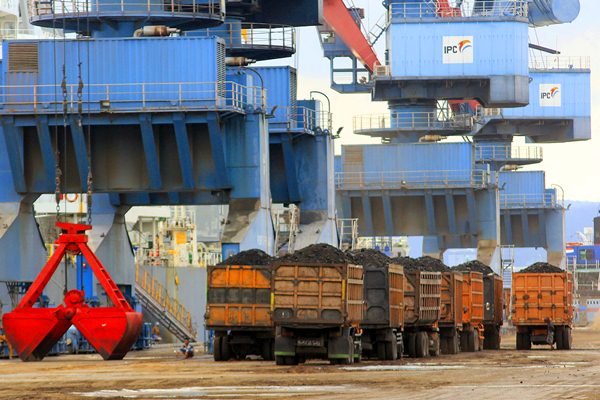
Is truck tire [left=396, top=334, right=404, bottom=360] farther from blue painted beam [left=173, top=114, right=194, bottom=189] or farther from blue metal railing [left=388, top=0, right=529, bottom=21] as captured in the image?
blue metal railing [left=388, top=0, right=529, bottom=21]

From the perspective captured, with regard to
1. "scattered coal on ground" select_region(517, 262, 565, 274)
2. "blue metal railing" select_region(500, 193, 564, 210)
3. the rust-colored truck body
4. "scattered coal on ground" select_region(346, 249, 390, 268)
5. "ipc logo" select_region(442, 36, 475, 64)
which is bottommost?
the rust-colored truck body

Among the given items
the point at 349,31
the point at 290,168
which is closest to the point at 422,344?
the point at 290,168

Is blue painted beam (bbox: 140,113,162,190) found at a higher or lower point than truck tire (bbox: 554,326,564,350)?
higher

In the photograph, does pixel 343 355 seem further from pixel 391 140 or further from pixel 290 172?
pixel 391 140

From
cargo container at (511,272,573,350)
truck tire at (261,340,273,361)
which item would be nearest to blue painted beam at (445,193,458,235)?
cargo container at (511,272,573,350)

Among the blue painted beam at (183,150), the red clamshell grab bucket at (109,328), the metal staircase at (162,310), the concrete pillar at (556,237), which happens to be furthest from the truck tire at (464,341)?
the concrete pillar at (556,237)

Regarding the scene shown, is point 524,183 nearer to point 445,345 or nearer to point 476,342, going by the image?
point 476,342

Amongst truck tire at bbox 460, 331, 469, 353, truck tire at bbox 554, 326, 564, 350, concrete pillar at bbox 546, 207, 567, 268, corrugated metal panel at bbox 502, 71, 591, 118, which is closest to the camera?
truck tire at bbox 460, 331, 469, 353

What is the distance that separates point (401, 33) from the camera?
259 feet

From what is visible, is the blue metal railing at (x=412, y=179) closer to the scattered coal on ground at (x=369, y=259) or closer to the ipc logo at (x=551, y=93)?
the ipc logo at (x=551, y=93)

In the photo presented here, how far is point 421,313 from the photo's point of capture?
4259 cm

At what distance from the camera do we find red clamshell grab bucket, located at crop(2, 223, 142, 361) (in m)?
41.5

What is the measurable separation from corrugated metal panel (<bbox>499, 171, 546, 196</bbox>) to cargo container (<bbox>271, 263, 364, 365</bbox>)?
6611cm

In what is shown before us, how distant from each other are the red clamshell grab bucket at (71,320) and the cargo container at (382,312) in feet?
21.9
